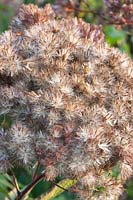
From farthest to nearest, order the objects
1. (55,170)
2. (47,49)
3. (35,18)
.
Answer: (35,18) → (47,49) → (55,170)

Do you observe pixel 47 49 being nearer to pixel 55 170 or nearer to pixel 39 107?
pixel 39 107

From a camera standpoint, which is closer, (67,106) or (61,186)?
(67,106)

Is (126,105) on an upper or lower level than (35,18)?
A: lower

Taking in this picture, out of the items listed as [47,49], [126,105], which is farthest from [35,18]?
[126,105]

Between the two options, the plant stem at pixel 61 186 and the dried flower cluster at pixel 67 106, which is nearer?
the dried flower cluster at pixel 67 106

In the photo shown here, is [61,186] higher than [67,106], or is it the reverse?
[67,106]

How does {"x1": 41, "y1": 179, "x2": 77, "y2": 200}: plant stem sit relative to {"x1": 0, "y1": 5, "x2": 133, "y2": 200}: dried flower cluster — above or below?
below

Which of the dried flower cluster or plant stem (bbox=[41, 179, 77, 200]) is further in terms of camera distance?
plant stem (bbox=[41, 179, 77, 200])

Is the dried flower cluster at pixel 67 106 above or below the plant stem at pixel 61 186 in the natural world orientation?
above
